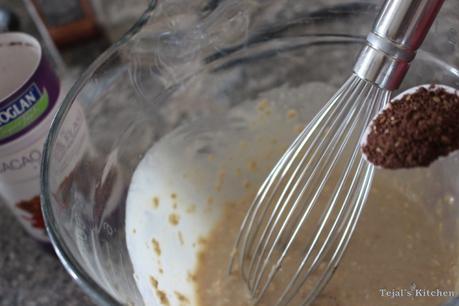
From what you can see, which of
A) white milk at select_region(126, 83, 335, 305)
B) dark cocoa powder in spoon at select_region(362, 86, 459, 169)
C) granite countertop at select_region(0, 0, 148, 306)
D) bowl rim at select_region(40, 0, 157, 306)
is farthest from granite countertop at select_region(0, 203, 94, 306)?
dark cocoa powder in spoon at select_region(362, 86, 459, 169)

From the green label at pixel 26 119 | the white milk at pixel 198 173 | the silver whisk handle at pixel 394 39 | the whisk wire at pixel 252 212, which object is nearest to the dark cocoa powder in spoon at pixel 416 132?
the silver whisk handle at pixel 394 39

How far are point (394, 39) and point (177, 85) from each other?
0.33 m

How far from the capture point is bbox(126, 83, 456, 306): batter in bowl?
0.71 metres

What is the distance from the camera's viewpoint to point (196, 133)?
81 centimetres

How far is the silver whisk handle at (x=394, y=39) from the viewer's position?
49 cm

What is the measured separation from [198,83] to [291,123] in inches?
6.2

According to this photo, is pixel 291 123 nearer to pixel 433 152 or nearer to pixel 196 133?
pixel 196 133

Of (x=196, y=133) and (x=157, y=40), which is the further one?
(x=196, y=133)

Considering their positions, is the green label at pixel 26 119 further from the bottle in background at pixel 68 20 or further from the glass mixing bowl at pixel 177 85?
the bottle in background at pixel 68 20

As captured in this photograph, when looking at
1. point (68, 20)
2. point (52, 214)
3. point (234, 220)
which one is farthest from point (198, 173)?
point (68, 20)

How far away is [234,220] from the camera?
32.9 inches

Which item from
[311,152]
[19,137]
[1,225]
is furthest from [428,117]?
[1,225]

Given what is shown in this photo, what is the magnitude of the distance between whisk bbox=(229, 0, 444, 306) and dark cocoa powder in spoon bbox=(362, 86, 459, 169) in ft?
0.11

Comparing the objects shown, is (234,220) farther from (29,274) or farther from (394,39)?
(394,39)
